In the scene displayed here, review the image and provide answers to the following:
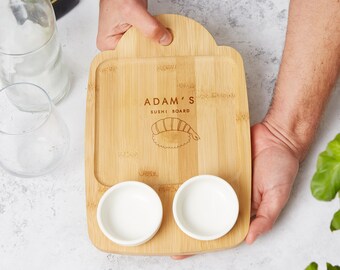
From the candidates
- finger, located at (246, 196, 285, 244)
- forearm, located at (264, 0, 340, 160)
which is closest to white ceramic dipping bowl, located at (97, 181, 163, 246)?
finger, located at (246, 196, 285, 244)

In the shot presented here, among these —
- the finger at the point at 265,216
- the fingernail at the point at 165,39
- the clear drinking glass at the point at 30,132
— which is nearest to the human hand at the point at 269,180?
the finger at the point at 265,216

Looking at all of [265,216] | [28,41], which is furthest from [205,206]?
[28,41]

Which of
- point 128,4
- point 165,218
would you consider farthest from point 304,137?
point 128,4

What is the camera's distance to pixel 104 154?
883 mm

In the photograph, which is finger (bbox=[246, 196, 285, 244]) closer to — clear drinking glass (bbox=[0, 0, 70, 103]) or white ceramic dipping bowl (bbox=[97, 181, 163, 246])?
white ceramic dipping bowl (bbox=[97, 181, 163, 246])

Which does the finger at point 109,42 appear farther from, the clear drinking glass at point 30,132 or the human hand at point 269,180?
the human hand at point 269,180

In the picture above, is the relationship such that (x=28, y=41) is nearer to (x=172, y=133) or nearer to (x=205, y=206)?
(x=172, y=133)

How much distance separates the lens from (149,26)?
92 cm

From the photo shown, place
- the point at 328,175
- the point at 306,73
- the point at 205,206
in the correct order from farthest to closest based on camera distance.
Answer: the point at 306,73 < the point at 205,206 < the point at 328,175

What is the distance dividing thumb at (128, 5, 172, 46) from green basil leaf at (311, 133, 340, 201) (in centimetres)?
50

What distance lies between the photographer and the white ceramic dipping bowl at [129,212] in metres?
0.81

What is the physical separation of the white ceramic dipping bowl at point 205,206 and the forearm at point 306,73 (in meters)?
0.17

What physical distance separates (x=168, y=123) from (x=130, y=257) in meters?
0.23

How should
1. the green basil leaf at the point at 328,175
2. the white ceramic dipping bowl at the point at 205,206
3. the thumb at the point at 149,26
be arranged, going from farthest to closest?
the thumb at the point at 149,26
the white ceramic dipping bowl at the point at 205,206
the green basil leaf at the point at 328,175
